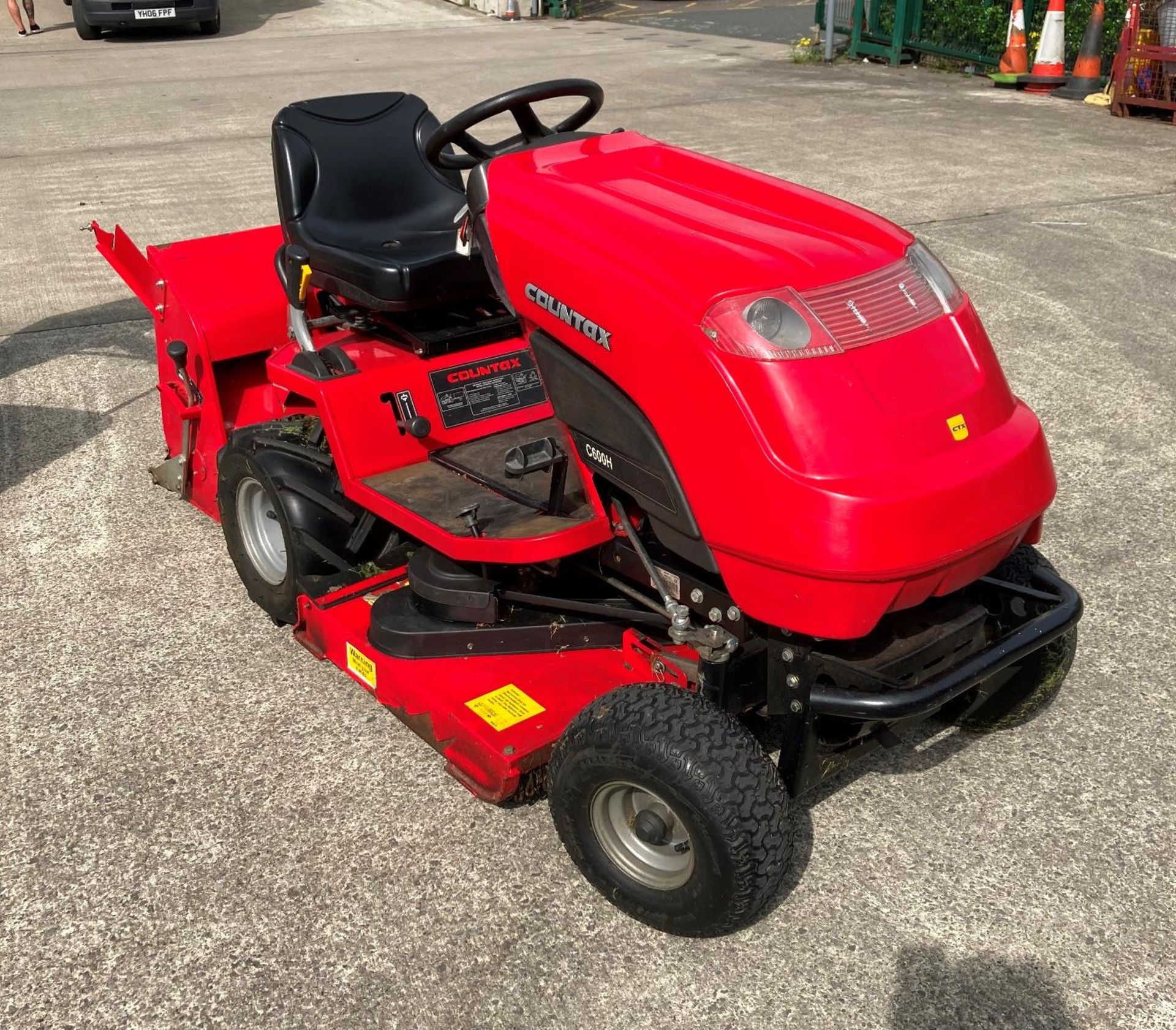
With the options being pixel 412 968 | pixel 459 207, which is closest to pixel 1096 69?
pixel 459 207

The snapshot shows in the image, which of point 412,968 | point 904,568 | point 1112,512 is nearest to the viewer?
point 904,568

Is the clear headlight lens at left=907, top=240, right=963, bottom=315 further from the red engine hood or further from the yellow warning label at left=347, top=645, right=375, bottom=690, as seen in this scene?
the yellow warning label at left=347, top=645, right=375, bottom=690

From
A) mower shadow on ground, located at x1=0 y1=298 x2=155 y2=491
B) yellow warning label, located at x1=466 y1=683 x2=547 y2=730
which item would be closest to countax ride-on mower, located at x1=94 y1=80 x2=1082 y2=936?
yellow warning label, located at x1=466 y1=683 x2=547 y2=730

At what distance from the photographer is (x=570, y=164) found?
2.75 meters

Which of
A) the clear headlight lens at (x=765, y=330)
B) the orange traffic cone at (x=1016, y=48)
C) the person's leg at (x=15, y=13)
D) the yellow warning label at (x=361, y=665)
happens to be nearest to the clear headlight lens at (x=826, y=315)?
the clear headlight lens at (x=765, y=330)

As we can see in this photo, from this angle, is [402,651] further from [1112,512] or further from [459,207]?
[1112,512]

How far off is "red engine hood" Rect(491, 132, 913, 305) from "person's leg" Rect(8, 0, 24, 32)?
1526 centimetres

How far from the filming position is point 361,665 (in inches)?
120

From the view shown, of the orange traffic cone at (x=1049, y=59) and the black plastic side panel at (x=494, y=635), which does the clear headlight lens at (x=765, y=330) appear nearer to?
the black plastic side panel at (x=494, y=635)

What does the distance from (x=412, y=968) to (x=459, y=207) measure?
234 centimetres

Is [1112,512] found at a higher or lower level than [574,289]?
lower

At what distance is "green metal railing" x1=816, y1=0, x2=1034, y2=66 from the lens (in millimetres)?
11781

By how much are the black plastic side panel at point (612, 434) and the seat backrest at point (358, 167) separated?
4.31 feet

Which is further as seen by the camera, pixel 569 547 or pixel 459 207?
pixel 459 207
